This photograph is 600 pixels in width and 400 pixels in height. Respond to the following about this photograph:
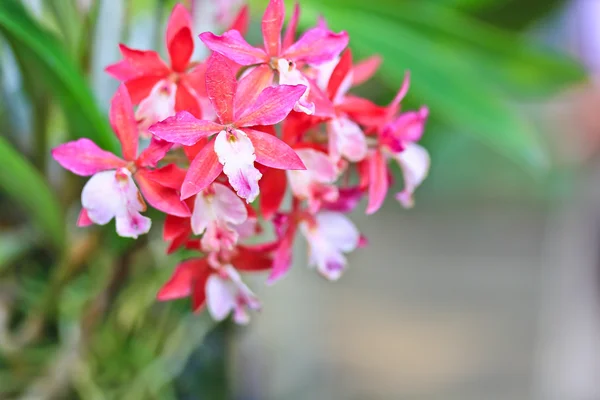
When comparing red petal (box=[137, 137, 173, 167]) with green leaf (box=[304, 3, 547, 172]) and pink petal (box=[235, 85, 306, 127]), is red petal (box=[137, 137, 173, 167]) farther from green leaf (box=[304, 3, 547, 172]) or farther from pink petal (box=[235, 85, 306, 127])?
green leaf (box=[304, 3, 547, 172])

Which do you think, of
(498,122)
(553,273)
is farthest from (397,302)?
(498,122)

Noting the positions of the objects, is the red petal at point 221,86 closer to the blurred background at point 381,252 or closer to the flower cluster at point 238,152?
the flower cluster at point 238,152

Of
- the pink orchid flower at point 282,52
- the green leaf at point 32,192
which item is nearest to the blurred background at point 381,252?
the green leaf at point 32,192

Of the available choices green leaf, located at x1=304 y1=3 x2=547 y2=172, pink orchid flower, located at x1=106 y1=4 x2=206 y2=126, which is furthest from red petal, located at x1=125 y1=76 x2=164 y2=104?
green leaf, located at x1=304 y1=3 x2=547 y2=172

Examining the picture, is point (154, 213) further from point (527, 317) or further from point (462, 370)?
point (527, 317)

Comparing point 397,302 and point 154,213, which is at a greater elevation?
point 154,213

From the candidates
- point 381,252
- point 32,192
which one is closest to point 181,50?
point 32,192

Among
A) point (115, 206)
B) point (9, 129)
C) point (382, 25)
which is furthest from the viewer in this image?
point (382, 25)
